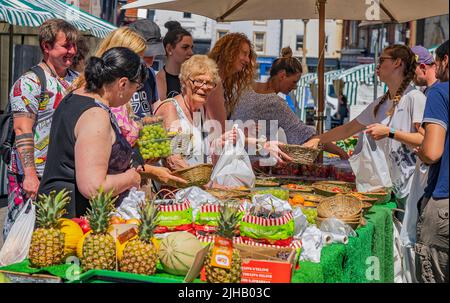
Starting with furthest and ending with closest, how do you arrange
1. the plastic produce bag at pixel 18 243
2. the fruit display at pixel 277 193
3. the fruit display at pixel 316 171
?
the fruit display at pixel 316 171 → the fruit display at pixel 277 193 → the plastic produce bag at pixel 18 243

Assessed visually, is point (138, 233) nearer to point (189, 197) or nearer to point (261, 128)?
point (189, 197)

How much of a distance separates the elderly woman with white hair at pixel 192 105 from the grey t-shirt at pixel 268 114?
1386 mm

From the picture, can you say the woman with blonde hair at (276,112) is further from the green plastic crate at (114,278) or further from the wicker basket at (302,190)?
the green plastic crate at (114,278)

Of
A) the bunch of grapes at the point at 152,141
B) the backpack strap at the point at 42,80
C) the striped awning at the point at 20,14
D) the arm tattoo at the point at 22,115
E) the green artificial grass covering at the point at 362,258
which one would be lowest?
the green artificial grass covering at the point at 362,258

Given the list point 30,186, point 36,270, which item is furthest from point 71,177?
point 30,186

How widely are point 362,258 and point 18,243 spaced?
2157 mm

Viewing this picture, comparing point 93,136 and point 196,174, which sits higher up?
point 93,136

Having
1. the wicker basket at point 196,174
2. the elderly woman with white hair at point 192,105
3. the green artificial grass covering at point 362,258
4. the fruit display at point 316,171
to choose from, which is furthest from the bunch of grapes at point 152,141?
the fruit display at point 316,171

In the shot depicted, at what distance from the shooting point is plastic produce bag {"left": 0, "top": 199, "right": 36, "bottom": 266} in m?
3.75

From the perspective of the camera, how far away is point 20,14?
8969mm

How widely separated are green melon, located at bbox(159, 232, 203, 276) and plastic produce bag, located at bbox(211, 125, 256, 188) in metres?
2.23

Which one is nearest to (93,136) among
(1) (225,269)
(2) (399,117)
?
(1) (225,269)

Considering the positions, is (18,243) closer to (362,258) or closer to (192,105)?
(192,105)

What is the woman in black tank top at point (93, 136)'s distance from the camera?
3674 mm
